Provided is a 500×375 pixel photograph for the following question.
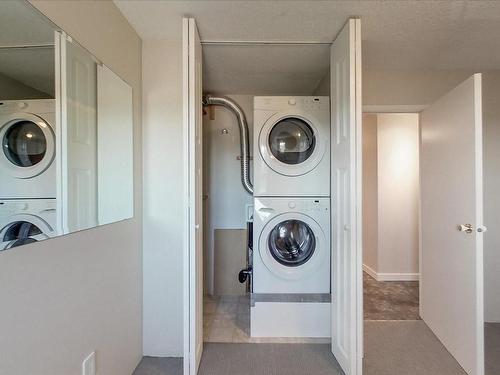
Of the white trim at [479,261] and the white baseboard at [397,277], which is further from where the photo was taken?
the white baseboard at [397,277]

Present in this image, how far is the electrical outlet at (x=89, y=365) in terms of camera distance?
1.17m

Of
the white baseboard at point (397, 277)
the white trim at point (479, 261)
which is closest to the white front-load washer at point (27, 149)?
the white trim at point (479, 261)

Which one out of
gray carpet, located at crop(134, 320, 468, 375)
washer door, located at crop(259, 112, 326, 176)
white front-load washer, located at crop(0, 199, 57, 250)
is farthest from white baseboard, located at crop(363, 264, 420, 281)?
white front-load washer, located at crop(0, 199, 57, 250)

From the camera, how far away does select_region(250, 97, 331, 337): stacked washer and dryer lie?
196 centimetres

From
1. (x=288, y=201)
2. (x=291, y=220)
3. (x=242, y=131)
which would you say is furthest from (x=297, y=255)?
(x=242, y=131)

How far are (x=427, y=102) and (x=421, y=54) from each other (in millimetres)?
452

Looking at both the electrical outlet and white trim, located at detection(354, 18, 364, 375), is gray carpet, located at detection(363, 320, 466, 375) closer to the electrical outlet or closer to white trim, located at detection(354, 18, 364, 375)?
white trim, located at detection(354, 18, 364, 375)

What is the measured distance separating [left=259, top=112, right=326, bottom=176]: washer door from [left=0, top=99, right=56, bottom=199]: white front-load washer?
1.34m

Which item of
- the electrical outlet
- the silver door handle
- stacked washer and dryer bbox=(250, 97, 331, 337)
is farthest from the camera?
stacked washer and dryer bbox=(250, 97, 331, 337)

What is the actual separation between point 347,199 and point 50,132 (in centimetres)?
150

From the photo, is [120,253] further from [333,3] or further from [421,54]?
[421,54]

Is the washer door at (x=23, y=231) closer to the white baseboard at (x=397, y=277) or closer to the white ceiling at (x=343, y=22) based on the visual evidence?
the white ceiling at (x=343, y=22)

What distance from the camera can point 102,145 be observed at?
1326 millimetres

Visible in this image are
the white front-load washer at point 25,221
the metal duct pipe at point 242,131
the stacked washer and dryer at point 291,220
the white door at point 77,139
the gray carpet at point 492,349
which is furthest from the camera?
the metal duct pipe at point 242,131
